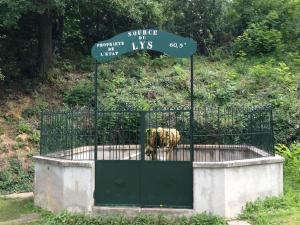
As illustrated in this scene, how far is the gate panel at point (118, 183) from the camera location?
349 inches

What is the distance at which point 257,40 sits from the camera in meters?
22.2

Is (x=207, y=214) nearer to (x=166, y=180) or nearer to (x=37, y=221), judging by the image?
(x=166, y=180)

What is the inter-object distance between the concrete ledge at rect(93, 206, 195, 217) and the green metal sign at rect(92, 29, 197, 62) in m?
2.88

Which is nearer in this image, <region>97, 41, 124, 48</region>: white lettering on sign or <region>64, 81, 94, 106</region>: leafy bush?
<region>97, 41, 124, 48</region>: white lettering on sign

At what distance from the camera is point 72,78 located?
20.1m

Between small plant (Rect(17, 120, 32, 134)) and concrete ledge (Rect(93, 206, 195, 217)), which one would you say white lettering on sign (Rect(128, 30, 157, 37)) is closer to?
concrete ledge (Rect(93, 206, 195, 217))

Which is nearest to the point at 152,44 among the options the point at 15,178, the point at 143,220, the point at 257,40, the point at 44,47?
the point at 143,220

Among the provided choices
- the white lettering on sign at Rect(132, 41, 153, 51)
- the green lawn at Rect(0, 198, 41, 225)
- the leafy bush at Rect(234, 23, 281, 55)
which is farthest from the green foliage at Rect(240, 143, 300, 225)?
the leafy bush at Rect(234, 23, 281, 55)

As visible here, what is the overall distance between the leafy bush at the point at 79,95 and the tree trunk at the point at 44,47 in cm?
166

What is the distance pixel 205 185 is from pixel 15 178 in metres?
6.88

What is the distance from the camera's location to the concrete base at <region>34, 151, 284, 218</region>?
850cm

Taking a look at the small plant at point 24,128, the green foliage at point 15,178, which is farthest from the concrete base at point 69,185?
the small plant at point 24,128

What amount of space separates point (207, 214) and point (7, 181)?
266 inches

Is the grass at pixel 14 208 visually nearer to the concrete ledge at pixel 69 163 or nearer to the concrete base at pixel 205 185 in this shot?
the concrete base at pixel 205 185
